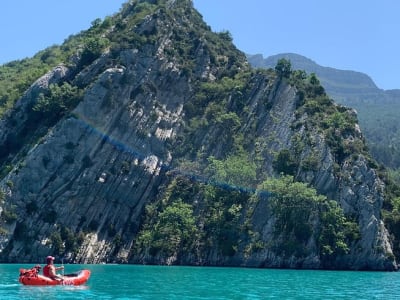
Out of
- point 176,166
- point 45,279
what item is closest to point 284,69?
point 176,166

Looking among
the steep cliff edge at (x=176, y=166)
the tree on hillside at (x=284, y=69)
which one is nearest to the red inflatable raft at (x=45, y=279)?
the steep cliff edge at (x=176, y=166)

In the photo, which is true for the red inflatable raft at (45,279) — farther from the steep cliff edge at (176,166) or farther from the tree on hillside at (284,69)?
the tree on hillside at (284,69)

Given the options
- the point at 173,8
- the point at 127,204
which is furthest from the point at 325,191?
the point at 173,8

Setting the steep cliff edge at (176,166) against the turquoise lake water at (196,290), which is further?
the steep cliff edge at (176,166)

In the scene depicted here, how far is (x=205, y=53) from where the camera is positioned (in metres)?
114

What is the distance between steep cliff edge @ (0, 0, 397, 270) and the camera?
81625 mm

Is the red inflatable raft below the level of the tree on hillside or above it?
below

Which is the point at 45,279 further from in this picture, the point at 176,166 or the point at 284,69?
the point at 284,69

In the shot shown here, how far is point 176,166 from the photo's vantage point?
97.8 metres

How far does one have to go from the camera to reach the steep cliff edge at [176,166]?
81.6 metres

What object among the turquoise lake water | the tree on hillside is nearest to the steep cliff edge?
the tree on hillside

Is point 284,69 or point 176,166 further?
point 284,69

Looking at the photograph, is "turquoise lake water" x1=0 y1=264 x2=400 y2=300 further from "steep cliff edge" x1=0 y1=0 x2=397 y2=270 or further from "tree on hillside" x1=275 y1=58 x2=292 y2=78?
"tree on hillside" x1=275 y1=58 x2=292 y2=78

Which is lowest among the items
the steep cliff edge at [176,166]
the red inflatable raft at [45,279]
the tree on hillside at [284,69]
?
the red inflatable raft at [45,279]
